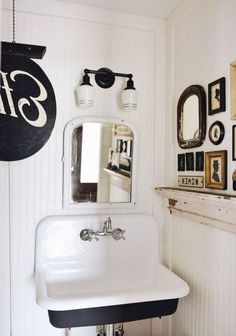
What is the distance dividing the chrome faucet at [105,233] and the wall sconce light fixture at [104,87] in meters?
0.74

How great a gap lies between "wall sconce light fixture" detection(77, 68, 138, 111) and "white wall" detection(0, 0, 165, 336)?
0.05 meters

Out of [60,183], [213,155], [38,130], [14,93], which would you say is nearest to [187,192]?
[213,155]

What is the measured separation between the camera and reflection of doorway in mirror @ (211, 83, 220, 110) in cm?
138

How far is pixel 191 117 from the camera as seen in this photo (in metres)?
1.63

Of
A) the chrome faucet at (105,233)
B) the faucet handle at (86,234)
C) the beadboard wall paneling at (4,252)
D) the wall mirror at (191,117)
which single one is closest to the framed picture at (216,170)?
the wall mirror at (191,117)

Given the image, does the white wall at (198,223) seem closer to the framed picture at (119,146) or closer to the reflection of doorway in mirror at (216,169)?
the reflection of doorway in mirror at (216,169)

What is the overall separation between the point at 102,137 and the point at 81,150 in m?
0.16

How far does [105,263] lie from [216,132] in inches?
40.7


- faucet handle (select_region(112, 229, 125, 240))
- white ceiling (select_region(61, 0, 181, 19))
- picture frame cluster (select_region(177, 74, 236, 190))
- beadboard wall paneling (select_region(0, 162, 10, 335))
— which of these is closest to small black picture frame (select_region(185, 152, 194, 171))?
picture frame cluster (select_region(177, 74, 236, 190))

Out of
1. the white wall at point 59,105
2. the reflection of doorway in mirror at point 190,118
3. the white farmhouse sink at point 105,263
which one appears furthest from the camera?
the white wall at point 59,105

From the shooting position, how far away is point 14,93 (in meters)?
1.68

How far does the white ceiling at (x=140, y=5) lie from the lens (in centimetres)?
177

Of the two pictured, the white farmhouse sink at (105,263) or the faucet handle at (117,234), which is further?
the faucet handle at (117,234)

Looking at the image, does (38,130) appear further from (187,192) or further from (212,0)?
(212,0)
